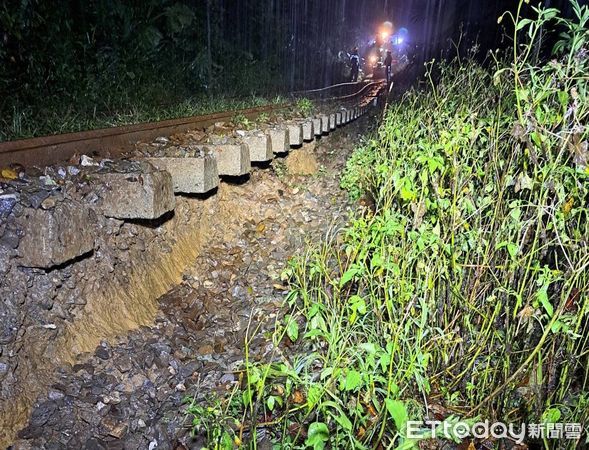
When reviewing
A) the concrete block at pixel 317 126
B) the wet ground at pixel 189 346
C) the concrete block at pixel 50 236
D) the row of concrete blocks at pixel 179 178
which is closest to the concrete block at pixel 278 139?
the row of concrete blocks at pixel 179 178

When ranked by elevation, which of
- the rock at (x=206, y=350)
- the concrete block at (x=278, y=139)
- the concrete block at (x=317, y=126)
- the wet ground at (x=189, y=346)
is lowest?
the rock at (x=206, y=350)

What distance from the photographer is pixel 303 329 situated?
262 centimetres

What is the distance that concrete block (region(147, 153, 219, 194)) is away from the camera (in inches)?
120

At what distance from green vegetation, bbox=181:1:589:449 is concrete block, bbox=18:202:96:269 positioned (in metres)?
1.15

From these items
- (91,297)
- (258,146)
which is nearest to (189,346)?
(91,297)

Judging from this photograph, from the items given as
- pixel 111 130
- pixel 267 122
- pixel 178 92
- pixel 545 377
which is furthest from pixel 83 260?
pixel 178 92

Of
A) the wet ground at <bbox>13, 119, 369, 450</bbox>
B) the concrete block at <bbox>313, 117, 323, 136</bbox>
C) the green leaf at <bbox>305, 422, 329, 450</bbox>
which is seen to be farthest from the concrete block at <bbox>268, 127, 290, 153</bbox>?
the green leaf at <bbox>305, 422, 329, 450</bbox>

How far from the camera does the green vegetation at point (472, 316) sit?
1.72 m

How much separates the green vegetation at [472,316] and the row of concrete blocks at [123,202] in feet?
3.80

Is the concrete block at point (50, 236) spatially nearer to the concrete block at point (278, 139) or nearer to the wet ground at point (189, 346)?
the wet ground at point (189, 346)

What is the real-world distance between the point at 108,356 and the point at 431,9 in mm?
26032

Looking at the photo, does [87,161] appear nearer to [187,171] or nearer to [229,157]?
[187,171]

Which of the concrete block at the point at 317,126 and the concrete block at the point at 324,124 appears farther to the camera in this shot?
the concrete block at the point at 324,124

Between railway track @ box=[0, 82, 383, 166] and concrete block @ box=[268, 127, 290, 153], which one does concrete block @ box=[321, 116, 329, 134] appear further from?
railway track @ box=[0, 82, 383, 166]
